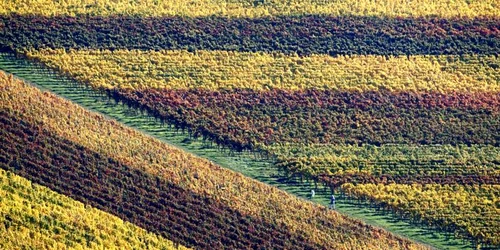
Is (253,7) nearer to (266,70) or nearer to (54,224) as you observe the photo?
(266,70)

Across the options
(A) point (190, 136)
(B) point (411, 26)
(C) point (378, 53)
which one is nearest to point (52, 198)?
(A) point (190, 136)

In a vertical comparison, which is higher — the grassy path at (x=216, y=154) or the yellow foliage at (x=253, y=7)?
the yellow foliage at (x=253, y=7)

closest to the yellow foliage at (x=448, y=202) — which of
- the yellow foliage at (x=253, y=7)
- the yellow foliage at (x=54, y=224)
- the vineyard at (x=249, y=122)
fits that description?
the vineyard at (x=249, y=122)

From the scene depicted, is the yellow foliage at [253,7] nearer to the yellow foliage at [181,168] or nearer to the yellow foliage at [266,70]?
the yellow foliage at [266,70]

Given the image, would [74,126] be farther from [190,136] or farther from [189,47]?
[189,47]

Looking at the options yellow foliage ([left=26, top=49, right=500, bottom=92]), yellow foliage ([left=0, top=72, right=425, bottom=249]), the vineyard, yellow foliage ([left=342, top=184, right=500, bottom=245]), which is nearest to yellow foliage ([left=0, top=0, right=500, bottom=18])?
the vineyard

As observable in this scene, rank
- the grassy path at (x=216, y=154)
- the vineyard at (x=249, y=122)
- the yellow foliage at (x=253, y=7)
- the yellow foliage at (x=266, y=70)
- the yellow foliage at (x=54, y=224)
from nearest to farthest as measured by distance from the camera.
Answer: the yellow foliage at (x=54, y=224)
the vineyard at (x=249, y=122)
the grassy path at (x=216, y=154)
the yellow foliage at (x=266, y=70)
the yellow foliage at (x=253, y=7)
